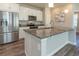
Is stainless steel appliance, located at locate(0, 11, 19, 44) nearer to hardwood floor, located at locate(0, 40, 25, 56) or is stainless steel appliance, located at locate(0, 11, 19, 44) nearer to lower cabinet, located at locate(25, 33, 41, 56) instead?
hardwood floor, located at locate(0, 40, 25, 56)

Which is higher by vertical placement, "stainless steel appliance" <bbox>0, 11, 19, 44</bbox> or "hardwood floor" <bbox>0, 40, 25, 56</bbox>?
"stainless steel appliance" <bbox>0, 11, 19, 44</bbox>

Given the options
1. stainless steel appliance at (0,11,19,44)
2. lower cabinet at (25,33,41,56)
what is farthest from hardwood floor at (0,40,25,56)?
stainless steel appliance at (0,11,19,44)

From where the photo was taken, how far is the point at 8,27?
12.0ft

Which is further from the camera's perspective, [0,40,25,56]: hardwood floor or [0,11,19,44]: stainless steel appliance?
[0,11,19,44]: stainless steel appliance

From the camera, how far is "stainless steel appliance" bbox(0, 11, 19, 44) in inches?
139

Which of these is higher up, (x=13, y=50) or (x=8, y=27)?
(x=8, y=27)

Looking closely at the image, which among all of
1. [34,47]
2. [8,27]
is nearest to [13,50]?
A: [34,47]

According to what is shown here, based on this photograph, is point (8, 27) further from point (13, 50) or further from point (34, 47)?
point (34, 47)

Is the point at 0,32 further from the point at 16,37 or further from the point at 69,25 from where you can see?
the point at 69,25

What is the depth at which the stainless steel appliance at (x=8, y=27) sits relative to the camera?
3531mm

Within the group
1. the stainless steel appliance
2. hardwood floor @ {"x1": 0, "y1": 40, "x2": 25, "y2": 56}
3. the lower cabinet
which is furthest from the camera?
the stainless steel appliance

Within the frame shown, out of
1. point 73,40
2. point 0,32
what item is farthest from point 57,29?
point 0,32

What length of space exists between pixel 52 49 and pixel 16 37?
9.14 ft

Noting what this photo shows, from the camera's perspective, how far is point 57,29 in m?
1.65
